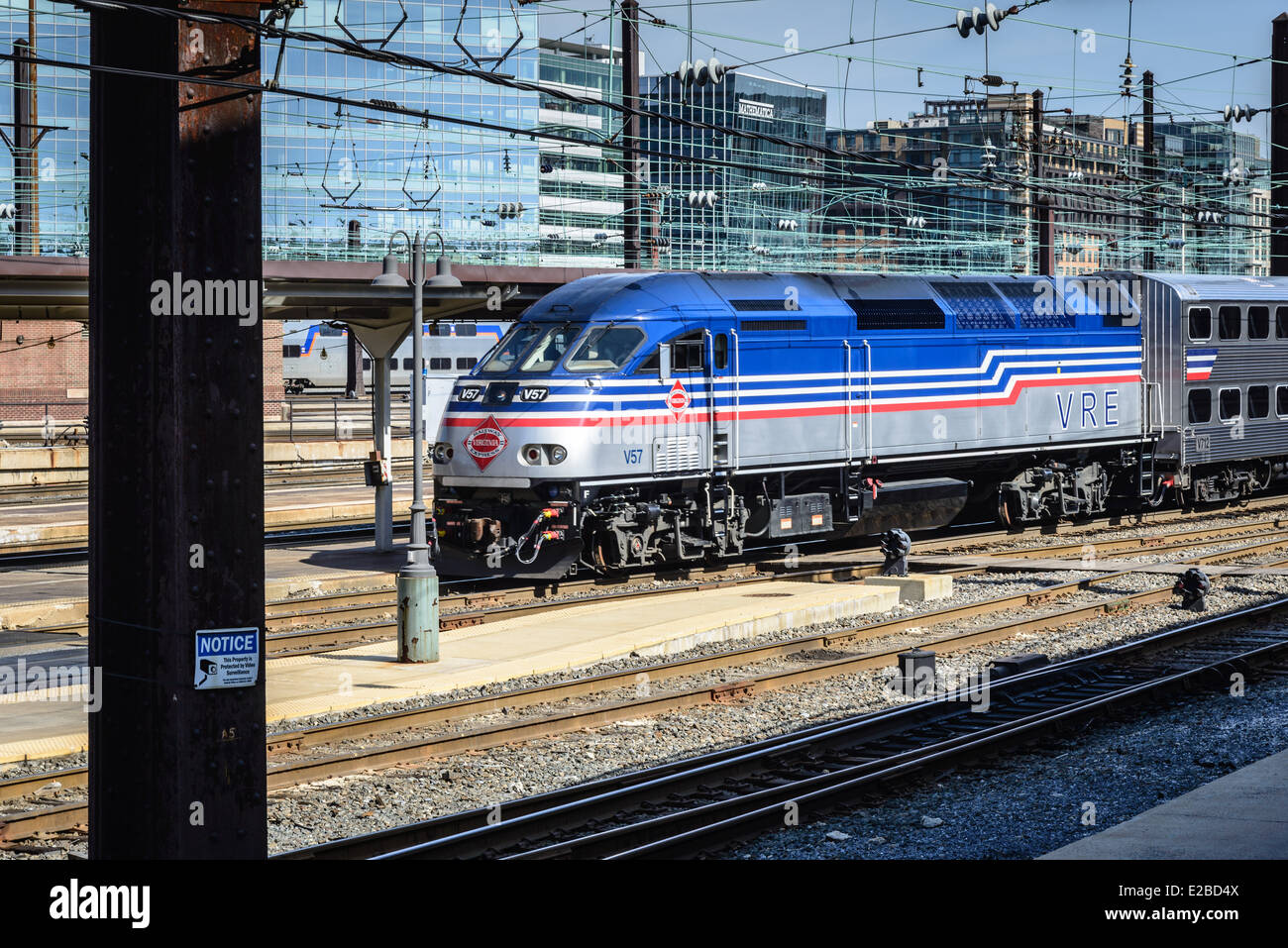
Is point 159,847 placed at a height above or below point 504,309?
below

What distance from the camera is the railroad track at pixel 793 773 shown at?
30.3 ft

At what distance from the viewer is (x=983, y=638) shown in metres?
16.9

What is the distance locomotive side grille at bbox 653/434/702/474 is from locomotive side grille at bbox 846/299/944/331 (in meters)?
3.72

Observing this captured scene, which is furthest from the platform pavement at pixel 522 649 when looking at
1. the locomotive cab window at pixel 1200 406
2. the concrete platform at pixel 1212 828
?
the locomotive cab window at pixel 1200 406

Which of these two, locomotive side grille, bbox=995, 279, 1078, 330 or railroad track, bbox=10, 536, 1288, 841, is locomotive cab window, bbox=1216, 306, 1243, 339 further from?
railroad track, bbox=10, 536, 1288, 841

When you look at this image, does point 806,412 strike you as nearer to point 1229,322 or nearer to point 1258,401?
point 1229,322

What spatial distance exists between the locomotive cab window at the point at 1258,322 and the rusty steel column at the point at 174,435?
26272mm

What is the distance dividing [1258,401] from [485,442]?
17.5 m

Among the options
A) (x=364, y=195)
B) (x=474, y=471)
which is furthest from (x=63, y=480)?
(x=364, y=195)
